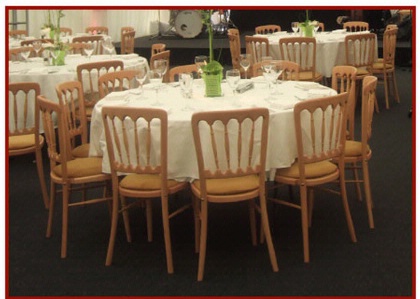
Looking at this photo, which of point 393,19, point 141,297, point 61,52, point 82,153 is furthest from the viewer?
point 393,19

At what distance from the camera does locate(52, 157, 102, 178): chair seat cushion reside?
11.2 feet

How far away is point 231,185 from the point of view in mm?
3068

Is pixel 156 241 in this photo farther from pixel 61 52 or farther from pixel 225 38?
pixel 225 38

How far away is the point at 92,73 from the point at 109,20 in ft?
24.7

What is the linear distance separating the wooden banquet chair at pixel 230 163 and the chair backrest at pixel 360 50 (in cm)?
350

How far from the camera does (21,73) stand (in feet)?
17.0

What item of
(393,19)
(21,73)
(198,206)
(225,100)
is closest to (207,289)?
(198,206)

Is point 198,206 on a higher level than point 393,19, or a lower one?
lower

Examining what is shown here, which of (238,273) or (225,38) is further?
(225,38)

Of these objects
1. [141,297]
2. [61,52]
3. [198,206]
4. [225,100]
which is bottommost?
[141,297]

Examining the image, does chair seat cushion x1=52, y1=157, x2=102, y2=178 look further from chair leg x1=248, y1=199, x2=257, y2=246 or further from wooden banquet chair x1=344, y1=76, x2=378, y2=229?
wooden banquet chair x1=344, y1=76, x2=378, y2=229

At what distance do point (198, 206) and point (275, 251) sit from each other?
0.48 metres

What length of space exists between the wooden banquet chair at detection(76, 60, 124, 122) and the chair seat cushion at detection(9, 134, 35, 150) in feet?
2.82

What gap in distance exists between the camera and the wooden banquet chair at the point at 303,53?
6.12 metres
